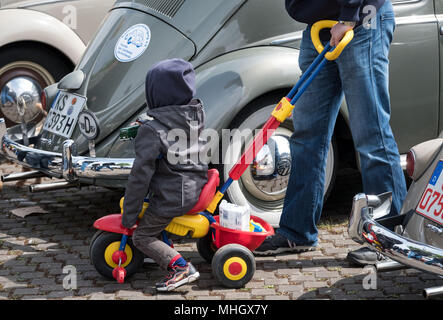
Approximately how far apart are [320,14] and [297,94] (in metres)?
0.43

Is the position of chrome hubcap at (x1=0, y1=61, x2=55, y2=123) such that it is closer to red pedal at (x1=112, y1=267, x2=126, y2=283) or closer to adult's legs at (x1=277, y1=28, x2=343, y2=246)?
red pedal at (x1=112, y1=267, x2=126, y2=283)

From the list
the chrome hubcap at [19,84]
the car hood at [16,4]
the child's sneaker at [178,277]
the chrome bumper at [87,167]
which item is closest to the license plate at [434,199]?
the child's sneaker at [178,277]

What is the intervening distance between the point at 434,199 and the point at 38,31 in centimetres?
417

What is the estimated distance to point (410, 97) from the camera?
491cm

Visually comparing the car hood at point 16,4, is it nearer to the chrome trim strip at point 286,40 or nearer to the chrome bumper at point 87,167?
the chrome bumper at point 87,167

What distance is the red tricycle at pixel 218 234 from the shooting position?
398 cm

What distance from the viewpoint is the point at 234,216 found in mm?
4039

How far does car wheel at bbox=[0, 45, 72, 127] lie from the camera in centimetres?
623

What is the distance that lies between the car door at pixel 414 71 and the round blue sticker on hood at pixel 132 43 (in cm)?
152

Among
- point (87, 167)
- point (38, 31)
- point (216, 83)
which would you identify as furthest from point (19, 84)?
point (216, 83)

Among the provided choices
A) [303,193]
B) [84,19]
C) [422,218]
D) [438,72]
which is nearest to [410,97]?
[438,72]

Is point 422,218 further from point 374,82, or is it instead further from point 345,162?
point 345,162

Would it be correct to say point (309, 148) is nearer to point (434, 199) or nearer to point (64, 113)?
point (434, 199)

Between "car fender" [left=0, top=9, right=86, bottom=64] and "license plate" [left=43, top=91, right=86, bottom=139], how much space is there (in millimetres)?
1739
